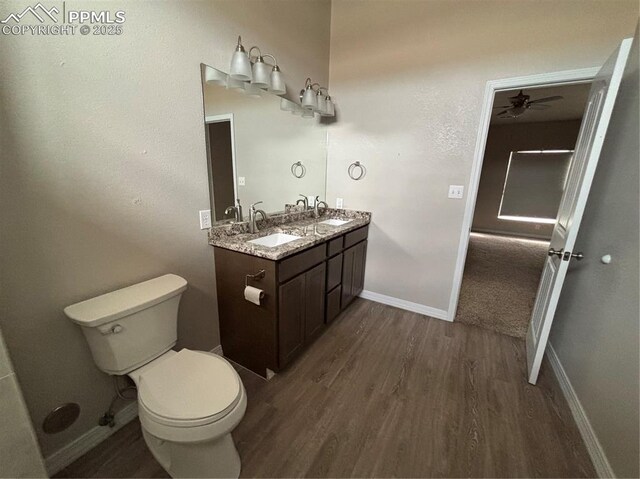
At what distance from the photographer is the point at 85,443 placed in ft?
3.98

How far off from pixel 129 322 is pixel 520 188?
287 inches

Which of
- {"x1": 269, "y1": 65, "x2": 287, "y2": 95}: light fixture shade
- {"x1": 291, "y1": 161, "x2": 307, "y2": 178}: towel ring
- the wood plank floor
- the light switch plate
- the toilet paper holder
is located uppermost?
{"x1": 269, "y1": 65, "x2": 287, "y2": 95}: light fixture shade

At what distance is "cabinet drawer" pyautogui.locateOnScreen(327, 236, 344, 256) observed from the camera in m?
1.93

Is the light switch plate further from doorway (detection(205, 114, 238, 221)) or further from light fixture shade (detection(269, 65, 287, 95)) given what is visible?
doorway (detection(205, 114, 238, 221))

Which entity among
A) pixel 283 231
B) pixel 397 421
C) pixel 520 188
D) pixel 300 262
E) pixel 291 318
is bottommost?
pixel 397 421

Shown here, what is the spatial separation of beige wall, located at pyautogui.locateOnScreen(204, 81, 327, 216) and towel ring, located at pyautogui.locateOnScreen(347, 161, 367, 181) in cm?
30

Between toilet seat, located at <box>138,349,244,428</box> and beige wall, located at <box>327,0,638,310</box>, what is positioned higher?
beige wall, located at <box>327,0,638,310</box>

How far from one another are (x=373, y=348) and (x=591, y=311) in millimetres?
1331

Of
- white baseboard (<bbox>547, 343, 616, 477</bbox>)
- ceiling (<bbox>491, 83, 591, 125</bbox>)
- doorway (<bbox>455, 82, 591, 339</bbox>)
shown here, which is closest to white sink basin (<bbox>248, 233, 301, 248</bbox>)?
white baseboard (<bbox>547, 343, 616, 477</bbox>)

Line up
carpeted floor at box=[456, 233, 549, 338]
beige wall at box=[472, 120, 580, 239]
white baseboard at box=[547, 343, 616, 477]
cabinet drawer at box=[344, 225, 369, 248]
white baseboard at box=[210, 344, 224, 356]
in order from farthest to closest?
beige wall at box=[472, 120, 580, 239]
carpeted floor at box=[456, 233, 549, 338]
cabinet drawer at box=[344, 225, 369, 248]
white baseboard at box=[210, 344, 224, 356]
white baseboard at box=[547, 343, 616, 477]

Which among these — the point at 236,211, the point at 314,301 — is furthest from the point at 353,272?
the point at 236,211

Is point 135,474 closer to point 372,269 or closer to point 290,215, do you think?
point 290,215

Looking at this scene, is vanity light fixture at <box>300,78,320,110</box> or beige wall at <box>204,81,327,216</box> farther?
vanity light fixture at <box>300,78,320,110</box>

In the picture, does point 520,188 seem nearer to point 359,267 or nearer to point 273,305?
point 359,267
